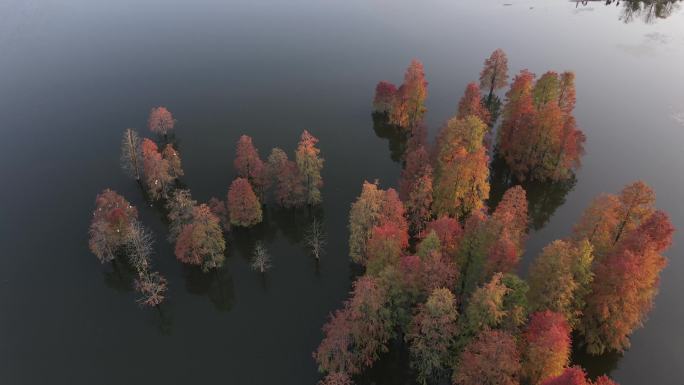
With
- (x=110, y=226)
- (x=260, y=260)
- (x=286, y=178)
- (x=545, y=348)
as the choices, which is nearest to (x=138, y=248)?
(x=110, y=226)

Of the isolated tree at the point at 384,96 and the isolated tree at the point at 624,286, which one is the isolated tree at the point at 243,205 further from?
the isolated tree at the point at 624,286

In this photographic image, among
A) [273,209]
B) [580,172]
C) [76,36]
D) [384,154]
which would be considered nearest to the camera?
[273,209]

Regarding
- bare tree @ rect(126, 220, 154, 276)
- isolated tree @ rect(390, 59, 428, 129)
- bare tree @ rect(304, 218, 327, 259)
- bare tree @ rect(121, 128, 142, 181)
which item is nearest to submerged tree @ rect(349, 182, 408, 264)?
bare tree @ rect(304, 218, 327, 259)

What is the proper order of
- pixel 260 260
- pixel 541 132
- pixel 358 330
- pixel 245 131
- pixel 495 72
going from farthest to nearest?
pixel 495 72 < pixel 245 131 < pixel 541 132 < pixel 260 260 < pixel 358 330

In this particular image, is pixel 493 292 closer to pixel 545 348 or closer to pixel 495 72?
pixel 545 348

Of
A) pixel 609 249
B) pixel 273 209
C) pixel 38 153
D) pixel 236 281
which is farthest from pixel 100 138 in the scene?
pixel 609 249

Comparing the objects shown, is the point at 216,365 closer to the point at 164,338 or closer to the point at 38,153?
the point at 164,338
